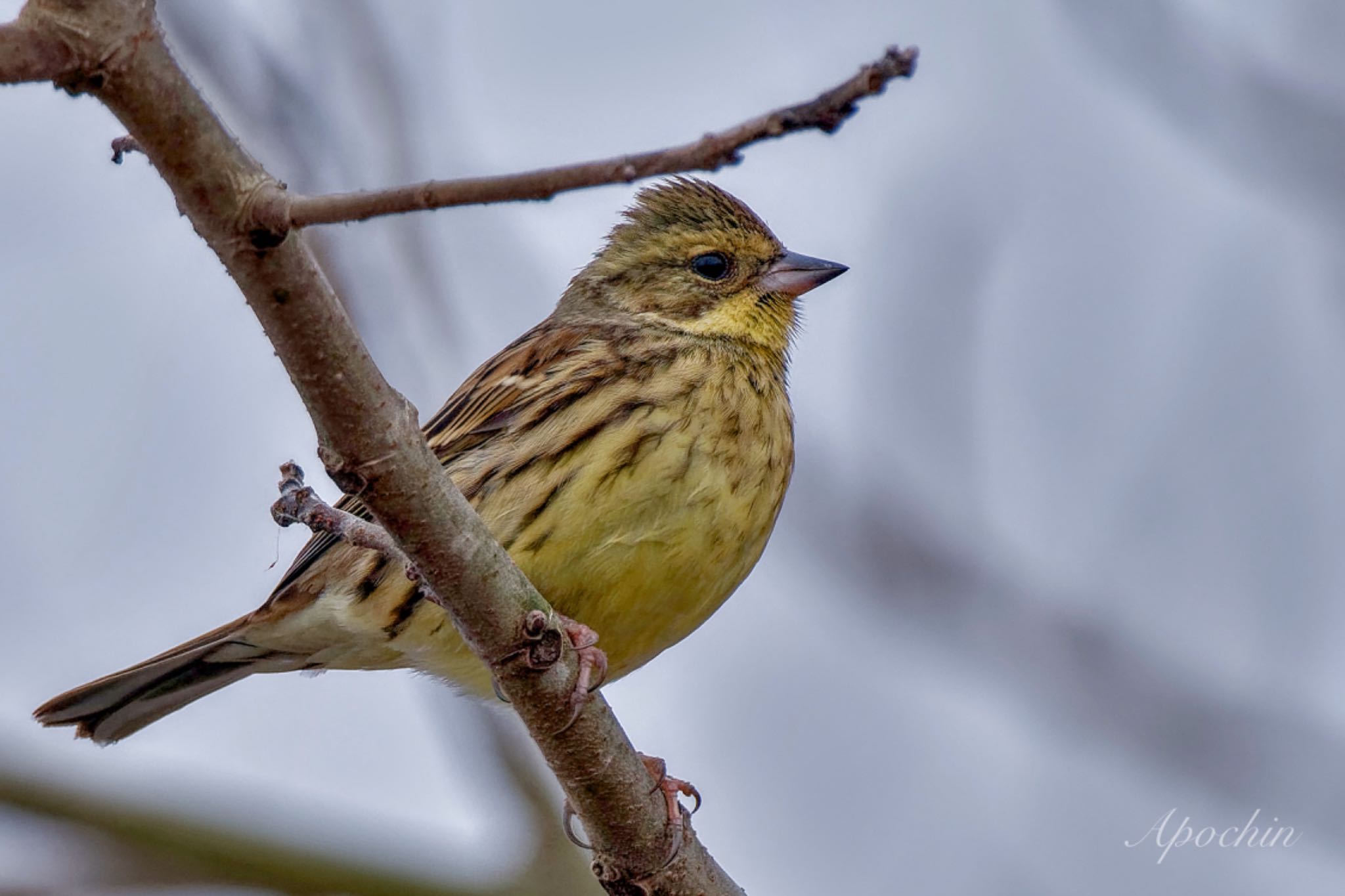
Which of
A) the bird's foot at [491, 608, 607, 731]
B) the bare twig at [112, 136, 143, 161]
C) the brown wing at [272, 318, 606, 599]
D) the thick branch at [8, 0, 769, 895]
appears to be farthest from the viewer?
the brown wing at [272, 318, 606, 599]

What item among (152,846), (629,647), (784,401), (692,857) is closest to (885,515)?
(784,401)

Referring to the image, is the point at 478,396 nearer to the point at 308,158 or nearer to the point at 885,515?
the point at 308,158

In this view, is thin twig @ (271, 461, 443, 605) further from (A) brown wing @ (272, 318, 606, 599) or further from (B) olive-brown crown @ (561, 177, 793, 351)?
(B) olive-brown crown @ (561, 177, 793, 351)

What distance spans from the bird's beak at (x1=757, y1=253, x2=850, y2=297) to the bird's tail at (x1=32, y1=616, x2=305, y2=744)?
2.21 m

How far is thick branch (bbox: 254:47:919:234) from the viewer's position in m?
2.29

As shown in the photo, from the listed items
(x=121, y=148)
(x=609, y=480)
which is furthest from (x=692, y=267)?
(x=121, y=148)

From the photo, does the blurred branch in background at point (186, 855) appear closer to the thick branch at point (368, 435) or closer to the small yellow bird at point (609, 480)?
the small yellow bird at point (609, 480)

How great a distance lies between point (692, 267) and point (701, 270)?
4cm

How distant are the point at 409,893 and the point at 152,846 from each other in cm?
78

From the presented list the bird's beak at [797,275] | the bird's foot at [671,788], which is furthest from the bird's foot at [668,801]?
the bird's beak at [797,275]

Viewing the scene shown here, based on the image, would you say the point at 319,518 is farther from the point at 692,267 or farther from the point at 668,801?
the point at 692,267

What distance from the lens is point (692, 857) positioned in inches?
174

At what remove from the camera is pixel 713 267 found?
620 cm

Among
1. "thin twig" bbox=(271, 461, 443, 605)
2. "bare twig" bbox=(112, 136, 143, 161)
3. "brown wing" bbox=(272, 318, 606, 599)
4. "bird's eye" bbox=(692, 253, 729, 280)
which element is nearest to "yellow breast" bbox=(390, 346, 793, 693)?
"brown wing" bbox=(272, 318, 606, 599)
